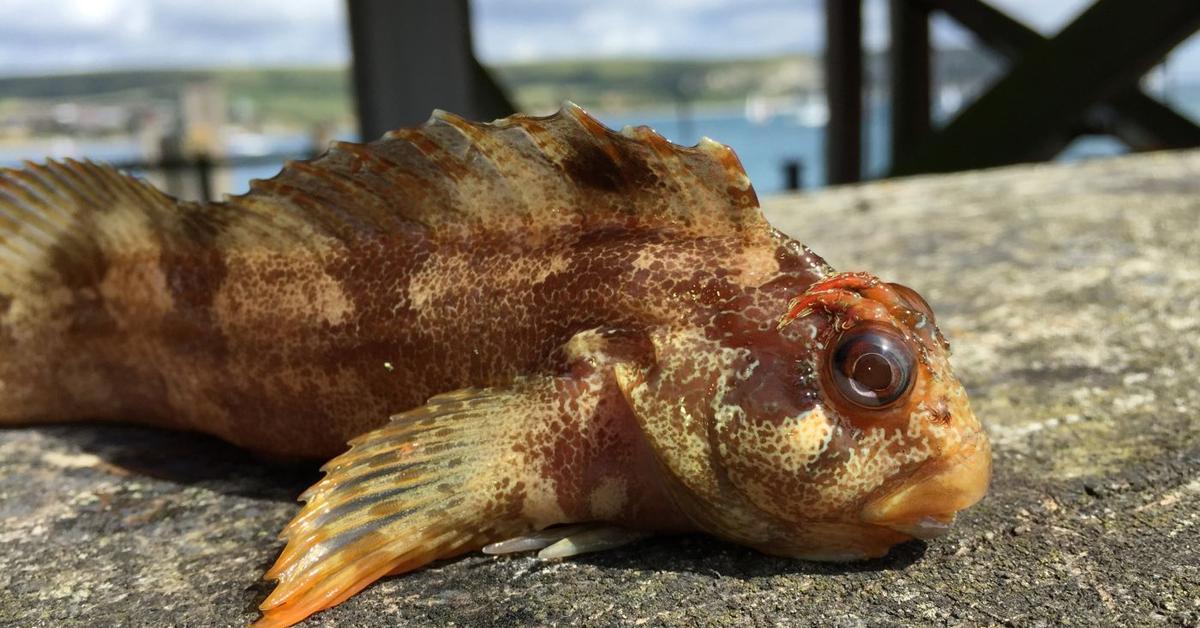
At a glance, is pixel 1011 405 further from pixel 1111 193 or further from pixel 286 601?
pixel 1111 193

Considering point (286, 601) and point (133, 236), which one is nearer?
point (286, 601)

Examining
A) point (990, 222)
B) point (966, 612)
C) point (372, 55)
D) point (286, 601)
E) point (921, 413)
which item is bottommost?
point (966, 612)

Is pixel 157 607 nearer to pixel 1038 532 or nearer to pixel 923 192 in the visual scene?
pixel 1038 532

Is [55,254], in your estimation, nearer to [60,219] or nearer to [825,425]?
[60,219]

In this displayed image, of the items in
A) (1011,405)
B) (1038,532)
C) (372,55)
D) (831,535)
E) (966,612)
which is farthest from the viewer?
(372,55)

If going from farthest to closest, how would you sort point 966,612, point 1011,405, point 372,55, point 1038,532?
point 372,55
point 1011,405
point 1038,532
point 966,612

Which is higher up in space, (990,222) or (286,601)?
(990,222)

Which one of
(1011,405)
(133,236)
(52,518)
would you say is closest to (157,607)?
(52,518)

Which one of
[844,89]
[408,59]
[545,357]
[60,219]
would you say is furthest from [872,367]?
[844,89]
